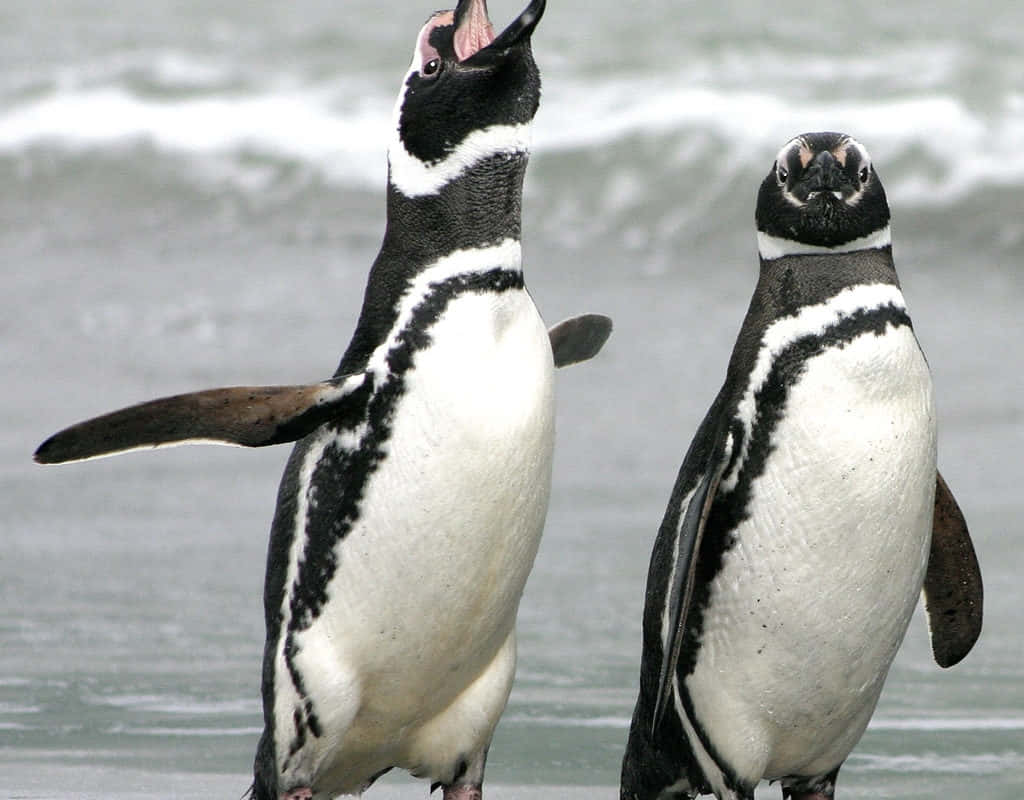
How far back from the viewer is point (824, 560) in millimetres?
3660

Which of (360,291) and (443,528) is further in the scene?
(360,291)

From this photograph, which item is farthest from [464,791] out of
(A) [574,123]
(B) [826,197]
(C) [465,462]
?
(A) [574,123]

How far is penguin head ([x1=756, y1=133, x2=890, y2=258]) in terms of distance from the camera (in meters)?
3.64

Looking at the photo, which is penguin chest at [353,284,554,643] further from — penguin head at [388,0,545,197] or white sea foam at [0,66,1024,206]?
white sea foam at [0,66,1024,206]

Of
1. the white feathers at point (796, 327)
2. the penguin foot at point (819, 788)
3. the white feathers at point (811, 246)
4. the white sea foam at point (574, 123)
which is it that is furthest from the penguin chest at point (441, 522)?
the white sea foam at point (574, 123)

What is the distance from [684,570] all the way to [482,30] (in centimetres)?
105

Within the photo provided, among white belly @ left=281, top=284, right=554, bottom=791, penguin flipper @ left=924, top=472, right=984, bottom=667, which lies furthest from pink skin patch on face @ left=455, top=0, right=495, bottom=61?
penguin flipper @ left=924, top=472, right=984, bottom=667

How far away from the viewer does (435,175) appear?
3736 millimetres

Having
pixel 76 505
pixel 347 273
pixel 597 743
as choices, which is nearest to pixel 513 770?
Result: pixel 597 743

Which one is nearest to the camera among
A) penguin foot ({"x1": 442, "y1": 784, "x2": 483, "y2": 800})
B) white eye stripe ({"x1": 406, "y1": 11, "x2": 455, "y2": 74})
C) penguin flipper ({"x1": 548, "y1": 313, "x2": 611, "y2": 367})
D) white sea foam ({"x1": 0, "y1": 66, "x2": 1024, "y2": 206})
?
white eye stripe ({"x1": 406, "y1": 11, "x2": 455, "y2": 74})

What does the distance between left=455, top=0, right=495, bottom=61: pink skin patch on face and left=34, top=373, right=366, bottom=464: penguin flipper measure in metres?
0.64

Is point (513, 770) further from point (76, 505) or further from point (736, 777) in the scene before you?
point (76, 505)

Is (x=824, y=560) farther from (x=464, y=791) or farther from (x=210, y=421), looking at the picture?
(x=210, y=421)

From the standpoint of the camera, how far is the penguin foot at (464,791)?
3.85 meters
